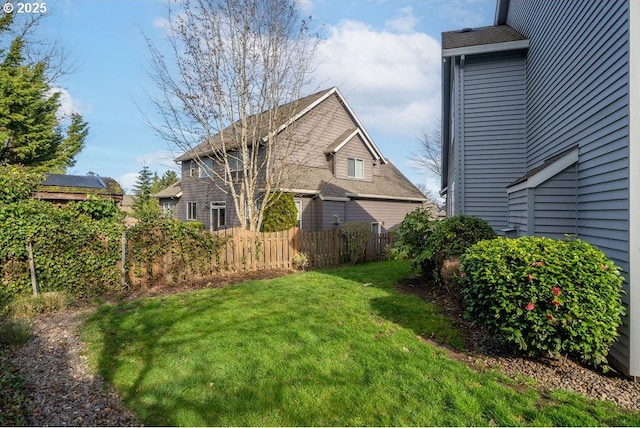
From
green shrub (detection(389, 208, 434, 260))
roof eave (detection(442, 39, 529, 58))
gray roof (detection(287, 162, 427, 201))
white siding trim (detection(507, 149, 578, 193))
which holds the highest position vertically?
roof eave (detection(442, 39, 529, 58))

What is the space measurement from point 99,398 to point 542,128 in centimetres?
881

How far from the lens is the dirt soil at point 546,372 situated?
3.18 m

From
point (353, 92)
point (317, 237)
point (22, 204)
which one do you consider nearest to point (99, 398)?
point (22, 204)

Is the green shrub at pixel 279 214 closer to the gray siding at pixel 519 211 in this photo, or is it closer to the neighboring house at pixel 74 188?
the neighboring house at pixel 74 188

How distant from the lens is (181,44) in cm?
1141

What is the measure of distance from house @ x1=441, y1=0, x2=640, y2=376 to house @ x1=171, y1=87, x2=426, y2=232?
24.4 feet

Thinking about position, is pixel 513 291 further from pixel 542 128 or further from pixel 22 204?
pixel 22 204

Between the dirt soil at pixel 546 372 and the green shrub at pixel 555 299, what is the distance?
16cm

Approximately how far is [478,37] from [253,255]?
30.6 ft

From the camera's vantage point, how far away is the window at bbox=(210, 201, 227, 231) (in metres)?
18.2

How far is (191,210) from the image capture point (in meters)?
21.0

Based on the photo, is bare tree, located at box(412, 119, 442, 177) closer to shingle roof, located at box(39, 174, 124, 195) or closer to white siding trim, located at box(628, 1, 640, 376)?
shingle roof, located at box(39, 174, 124, 195)

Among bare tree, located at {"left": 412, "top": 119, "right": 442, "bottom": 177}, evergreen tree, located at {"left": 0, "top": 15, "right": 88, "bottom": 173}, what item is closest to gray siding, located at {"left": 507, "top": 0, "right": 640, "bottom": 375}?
evergreen tree, located at {"left": 0, "top": 15, "right": 88, "bottom": 173}

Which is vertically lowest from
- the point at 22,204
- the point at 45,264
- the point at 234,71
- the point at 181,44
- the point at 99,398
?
the point at 99,398
